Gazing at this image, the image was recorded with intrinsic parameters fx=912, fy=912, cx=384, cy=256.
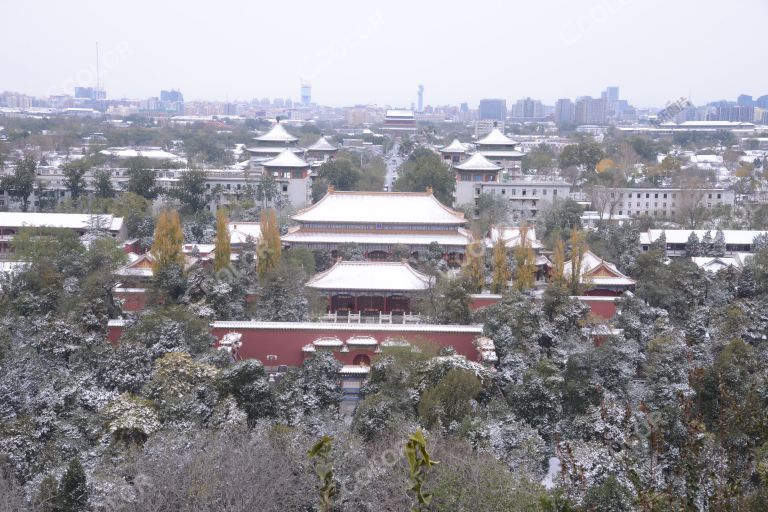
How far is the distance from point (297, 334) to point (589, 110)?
9576 cm

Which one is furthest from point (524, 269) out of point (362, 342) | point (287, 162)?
point (287, 162)

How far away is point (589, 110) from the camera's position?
4178 inches

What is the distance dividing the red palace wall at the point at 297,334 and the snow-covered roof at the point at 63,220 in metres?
9.05

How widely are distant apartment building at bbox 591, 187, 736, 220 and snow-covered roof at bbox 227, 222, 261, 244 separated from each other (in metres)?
13.0

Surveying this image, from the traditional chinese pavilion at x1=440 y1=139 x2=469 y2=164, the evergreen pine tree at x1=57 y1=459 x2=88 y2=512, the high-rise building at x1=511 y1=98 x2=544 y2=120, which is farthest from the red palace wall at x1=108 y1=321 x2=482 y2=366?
the high-rise building at x1=511 y1=98 x2=544 y2=120

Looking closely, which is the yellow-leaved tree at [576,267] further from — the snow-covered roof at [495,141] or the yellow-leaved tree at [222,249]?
the snow-covered roof at [495,141]

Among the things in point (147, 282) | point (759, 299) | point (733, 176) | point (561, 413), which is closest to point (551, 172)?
point (733, 176)

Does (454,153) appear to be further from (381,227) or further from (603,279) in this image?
(603,279)

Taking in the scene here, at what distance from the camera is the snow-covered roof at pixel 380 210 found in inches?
869

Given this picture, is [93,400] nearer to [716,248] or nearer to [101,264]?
[101,264]

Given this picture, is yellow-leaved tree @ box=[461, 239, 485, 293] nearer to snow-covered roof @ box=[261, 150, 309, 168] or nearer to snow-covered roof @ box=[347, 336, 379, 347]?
snow-covered roof @ box=[347, 336, 379, 347]

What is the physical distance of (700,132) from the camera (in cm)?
7125

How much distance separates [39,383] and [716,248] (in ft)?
56.7

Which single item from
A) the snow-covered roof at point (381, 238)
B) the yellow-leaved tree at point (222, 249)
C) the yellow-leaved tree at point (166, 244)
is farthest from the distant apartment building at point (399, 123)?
the yellow-leaved tree at point (166, 244)
